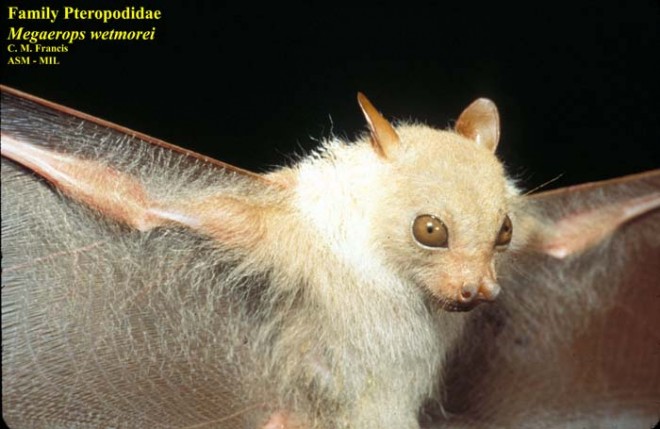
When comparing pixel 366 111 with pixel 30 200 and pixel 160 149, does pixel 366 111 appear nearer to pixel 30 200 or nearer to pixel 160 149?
pixel 160 149

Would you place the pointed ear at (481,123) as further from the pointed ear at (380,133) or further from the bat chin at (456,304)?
the bat chin at (456,304)

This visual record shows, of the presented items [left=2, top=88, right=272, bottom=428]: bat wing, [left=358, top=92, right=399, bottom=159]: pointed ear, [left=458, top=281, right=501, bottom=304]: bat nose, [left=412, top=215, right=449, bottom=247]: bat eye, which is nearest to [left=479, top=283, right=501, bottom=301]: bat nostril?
[left=458, top=281, right=501, bottom=304]: bat nose

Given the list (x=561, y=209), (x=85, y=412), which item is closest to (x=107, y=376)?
(x=85, y=412)

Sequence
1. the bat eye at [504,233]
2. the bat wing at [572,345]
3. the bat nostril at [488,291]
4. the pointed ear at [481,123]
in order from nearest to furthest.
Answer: the bat nostril at [488,291] → the bat eye at [504,233] → the pointed ear at [481,123] → the bat wing at [572,345]

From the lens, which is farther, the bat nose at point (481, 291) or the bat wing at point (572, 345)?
the bat wing at point (572, 345)

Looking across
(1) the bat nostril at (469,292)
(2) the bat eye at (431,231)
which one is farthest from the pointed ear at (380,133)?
(1) the bat nostril at (469,292)

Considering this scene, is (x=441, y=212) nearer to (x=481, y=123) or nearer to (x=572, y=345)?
(x=481, y=123)
